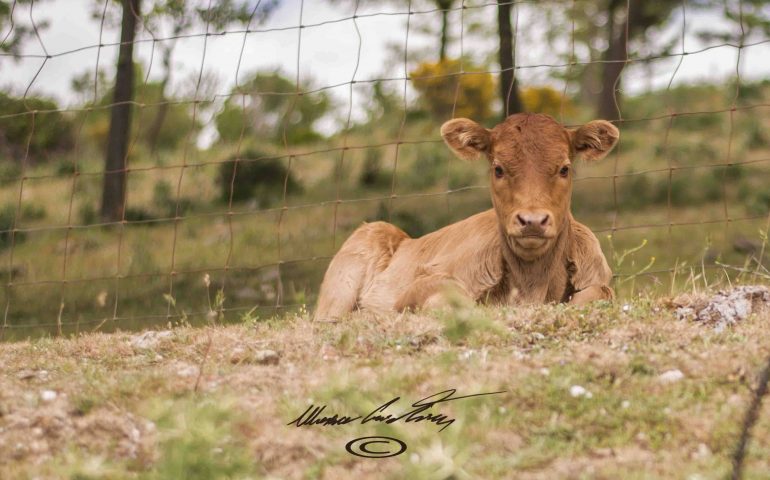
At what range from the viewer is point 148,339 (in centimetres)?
672


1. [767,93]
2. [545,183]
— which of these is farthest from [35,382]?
[767,93]

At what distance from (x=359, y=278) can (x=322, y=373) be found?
160 inches

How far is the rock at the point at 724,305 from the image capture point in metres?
6.05

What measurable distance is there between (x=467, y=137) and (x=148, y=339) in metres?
2.44

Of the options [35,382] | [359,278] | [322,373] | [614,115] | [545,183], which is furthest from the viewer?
[614,115]

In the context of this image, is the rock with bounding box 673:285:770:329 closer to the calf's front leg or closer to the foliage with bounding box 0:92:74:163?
the calf's front leg

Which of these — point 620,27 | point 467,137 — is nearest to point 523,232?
point 467,137

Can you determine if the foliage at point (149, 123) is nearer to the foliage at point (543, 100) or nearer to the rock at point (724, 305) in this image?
the foliage at point (543, 100)

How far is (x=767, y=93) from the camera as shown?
1057 inches

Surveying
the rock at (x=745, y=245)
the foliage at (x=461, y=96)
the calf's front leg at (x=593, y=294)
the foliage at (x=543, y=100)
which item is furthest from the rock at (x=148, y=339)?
the foliage at (x=543, y=100)

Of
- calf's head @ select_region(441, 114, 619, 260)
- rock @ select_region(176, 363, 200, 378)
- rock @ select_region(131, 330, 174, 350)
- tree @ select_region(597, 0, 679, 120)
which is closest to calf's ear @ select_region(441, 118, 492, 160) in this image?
calf's head @ select_region(441, 114, 619, 260)

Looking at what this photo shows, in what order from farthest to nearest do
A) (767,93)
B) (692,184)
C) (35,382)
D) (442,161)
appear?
(767,93) → (442,161) → (692,184) → (35,382)

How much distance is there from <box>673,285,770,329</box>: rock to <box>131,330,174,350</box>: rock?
2865mm

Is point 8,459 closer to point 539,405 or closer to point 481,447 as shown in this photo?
point 481,447
